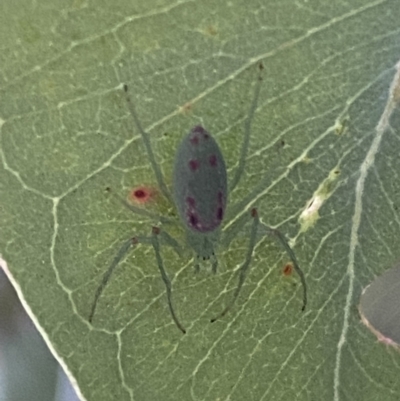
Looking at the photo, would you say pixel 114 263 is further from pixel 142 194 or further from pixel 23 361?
pixel 23 361

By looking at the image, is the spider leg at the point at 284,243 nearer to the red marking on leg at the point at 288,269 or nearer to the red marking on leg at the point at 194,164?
the red marking on leg at the point at 288,269

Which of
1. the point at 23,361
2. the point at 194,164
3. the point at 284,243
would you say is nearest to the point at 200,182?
the point at 194,164

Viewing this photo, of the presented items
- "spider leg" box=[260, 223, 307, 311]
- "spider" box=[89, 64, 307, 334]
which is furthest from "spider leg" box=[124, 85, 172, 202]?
"spider leg" box=[260, 223, 307, 311]

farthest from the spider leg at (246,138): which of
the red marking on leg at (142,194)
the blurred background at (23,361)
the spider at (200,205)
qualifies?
the blurred background at (23,361)

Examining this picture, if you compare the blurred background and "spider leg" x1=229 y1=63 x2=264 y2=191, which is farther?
the blurred background

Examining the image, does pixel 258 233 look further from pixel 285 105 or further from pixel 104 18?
pixel 104 18

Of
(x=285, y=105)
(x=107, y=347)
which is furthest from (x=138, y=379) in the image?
(x=285, y=105)

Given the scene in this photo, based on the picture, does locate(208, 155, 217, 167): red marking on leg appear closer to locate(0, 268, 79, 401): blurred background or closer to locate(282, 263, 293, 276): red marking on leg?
locate(282, 263, 293, 276): red marking on leg
